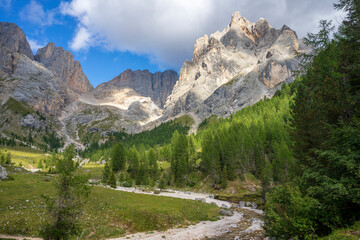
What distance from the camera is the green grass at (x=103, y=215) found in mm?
25953

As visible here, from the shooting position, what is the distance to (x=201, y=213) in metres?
38.3

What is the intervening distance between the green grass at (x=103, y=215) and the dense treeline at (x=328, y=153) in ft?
65.0

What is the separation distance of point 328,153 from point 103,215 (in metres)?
31.7

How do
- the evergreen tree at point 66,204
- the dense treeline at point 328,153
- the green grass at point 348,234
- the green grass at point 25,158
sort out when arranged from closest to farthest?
the green grass at point 348,234 → the dense treeline at point 328,153 → the evergreen tree at point 66,204 → the green grass at point 25,158

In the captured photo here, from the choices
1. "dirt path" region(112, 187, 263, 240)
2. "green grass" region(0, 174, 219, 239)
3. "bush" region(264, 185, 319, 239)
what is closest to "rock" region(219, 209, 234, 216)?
"green grass" region(0, 174, 219, 239)

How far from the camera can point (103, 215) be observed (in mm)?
31016

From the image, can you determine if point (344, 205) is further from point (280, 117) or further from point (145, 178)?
point (280, 117)

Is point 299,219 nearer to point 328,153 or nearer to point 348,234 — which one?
point 348,234

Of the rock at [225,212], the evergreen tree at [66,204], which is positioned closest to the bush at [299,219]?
the evergreen tree at [66,204]

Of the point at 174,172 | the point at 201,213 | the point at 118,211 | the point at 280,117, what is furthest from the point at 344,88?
the point at 280,117

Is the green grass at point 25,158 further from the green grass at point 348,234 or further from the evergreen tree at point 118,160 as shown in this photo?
the green grass at point 348,234

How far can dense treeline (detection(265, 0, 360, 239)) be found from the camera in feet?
44.6

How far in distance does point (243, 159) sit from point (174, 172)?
28083 mm

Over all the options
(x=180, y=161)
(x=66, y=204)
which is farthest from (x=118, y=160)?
(x=66, y=204)
